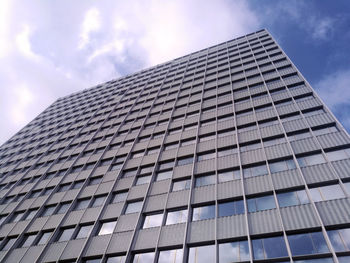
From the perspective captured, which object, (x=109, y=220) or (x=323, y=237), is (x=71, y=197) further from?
(x=323, y=237)

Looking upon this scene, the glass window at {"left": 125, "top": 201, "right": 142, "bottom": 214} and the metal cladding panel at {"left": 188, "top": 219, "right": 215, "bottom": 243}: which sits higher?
the glass window at {"left": 125, "top": 201, "right": 142, "bottom": 214}

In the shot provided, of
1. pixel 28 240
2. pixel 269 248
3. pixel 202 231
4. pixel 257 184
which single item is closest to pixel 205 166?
pixel 257 184

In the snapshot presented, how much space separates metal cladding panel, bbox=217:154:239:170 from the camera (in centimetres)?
2209

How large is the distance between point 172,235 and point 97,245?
6.08 metres

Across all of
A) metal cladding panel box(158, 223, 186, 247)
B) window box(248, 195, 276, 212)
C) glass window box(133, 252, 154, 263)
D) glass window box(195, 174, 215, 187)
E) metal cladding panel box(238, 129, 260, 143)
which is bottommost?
glass window box(133, 252, 154, 263)

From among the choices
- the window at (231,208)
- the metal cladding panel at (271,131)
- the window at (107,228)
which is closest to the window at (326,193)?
the window at (231,208)

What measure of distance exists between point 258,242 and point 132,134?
71.0ft

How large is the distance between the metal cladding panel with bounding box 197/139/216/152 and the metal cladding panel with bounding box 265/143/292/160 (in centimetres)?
533

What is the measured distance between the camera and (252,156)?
22.1 m

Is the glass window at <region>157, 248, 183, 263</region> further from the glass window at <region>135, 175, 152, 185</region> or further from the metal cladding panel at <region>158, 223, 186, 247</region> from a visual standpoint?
the glass window at <region>135, 175, 152, 185</region>

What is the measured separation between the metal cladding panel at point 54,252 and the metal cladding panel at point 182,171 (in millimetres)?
10853

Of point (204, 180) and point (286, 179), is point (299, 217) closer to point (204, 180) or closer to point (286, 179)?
point (286, 179)

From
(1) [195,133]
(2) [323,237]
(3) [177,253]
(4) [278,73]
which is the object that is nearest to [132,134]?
(1) [195,133]

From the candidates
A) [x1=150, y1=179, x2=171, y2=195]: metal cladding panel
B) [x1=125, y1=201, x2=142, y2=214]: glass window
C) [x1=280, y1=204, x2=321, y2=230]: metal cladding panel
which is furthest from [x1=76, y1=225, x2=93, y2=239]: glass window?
[x1=280, y1=204, x2=321, y2=230]: metal cladding panel
